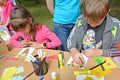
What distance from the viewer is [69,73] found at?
64.4 inches

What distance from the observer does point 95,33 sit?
1949 millimetres

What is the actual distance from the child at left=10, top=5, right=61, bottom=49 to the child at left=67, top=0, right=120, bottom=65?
308 mm

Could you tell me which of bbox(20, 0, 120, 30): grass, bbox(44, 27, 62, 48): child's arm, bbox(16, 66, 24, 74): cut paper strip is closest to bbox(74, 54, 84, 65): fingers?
bbox(16, 66, 24, 74): cut paper strip

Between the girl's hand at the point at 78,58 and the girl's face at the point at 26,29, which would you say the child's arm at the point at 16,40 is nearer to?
the girl's face at the point at 26,29

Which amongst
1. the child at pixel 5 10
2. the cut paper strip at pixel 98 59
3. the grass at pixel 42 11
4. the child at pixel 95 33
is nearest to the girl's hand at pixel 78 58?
the child at pixel 95 33

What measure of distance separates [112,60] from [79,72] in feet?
0.94

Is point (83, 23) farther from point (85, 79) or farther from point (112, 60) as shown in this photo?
point (85, 79)

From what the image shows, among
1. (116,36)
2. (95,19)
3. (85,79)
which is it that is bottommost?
(85,79)

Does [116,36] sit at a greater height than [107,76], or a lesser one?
greater

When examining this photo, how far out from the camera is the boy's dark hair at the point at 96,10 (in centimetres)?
174

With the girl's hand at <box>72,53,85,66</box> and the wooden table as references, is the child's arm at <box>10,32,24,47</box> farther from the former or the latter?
the girl's hand at <box>72,53,85,66</box>

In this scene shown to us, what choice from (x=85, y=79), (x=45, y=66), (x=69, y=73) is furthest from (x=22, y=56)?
(x=85, y=79)

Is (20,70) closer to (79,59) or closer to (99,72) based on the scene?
(79,59)

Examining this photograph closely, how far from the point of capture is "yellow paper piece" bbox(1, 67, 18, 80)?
5.43 ft
